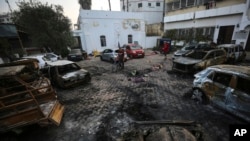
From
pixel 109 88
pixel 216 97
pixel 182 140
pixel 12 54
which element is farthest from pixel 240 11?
pixel 12 54

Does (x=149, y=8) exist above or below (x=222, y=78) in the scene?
above

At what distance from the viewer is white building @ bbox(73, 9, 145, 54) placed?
19.1 m

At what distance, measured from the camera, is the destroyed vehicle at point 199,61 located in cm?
789

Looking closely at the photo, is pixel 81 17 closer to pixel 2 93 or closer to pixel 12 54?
pixel 12 54

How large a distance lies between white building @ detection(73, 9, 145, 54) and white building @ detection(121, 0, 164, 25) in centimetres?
965

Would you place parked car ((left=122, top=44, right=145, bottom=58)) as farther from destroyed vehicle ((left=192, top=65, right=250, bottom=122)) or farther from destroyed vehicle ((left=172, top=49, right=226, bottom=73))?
destroyed vehicle ((left=192, top=65, right=250, bottom=122))

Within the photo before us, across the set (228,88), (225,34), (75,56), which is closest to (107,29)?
(75,56)

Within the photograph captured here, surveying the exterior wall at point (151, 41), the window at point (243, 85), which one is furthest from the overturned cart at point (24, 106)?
the exterior wall at point (151, 41)

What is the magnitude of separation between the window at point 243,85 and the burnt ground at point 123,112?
1067 millimetres

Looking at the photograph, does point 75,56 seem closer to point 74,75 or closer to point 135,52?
point 135,52

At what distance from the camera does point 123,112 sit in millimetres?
5031

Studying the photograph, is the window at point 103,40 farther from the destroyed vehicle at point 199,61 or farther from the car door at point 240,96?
the car door at point 240,96

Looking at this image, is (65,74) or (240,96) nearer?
(240,96)

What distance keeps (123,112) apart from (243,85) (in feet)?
13.1
